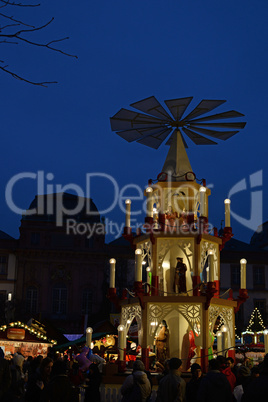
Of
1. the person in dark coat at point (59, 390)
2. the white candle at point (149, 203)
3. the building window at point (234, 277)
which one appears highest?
the building window at point (234, 277)

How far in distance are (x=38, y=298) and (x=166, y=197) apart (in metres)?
41.9

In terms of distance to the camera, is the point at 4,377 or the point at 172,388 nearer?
the point at 4,377

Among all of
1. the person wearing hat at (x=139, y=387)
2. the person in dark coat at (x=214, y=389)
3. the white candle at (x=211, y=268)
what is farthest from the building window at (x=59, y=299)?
the person in dark coat at (x=214, y=389)

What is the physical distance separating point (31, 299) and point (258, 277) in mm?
23833

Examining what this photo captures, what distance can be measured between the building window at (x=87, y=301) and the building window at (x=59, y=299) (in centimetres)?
182

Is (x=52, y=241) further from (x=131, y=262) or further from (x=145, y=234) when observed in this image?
(x=145, y=234)

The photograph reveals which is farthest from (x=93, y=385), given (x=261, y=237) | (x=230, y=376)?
(x=261, y=237)

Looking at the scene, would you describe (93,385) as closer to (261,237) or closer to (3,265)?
(3,265)

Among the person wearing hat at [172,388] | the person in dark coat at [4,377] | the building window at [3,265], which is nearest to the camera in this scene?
the person in dark coat at [4,377]

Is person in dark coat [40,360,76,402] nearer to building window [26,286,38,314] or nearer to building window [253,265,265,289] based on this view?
building window [26,286,38,314]

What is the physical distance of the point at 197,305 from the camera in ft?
47.5

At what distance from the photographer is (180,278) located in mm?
15188

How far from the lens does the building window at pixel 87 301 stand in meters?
56.1

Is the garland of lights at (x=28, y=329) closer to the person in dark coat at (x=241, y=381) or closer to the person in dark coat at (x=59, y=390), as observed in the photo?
the person in dark coat at (x=241, y=381)
